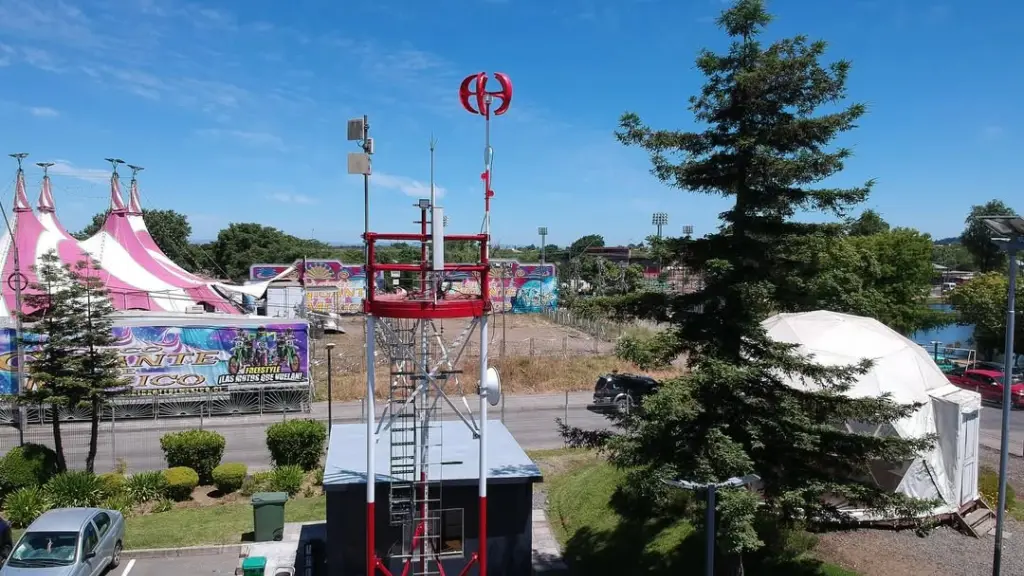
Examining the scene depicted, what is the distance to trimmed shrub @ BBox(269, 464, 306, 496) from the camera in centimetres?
1834

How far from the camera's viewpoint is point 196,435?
1970 centimetres

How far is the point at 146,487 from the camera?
704 inches

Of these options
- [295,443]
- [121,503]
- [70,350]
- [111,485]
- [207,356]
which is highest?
[70,350]

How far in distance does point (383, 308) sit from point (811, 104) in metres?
6.80

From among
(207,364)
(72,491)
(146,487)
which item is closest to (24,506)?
(72,491)

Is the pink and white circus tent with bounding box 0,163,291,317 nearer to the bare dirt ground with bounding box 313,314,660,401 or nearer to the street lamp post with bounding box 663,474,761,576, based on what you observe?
the bare dirt ground with bounding box 313,314,660,401

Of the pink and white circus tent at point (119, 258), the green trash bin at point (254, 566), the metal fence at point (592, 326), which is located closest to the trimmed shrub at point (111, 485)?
the green trash bin at point (254, 566)

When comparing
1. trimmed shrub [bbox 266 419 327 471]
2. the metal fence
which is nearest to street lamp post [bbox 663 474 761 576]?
trimmed shrub [bbox 266 419 327 471]

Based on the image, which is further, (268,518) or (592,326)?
(592,326)

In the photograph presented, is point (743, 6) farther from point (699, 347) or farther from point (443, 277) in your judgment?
point (443, 277)

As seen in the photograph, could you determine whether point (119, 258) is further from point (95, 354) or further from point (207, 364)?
point (95, 354)

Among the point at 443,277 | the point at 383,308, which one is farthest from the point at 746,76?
the point at 383,308

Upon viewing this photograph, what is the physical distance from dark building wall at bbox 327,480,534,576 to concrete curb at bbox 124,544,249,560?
4.02 m

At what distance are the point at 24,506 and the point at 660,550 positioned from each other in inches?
551
